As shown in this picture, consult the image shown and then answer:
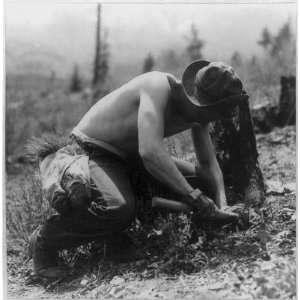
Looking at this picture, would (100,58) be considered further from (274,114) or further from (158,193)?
(158,193)

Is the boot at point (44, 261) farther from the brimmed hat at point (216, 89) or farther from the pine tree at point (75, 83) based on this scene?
the pine tree at point (75, 83)

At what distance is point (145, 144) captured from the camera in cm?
292

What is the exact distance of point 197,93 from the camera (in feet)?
10.0

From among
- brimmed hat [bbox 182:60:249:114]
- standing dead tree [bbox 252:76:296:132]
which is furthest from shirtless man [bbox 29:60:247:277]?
standing dead tree [bbox 252:76:296:132]

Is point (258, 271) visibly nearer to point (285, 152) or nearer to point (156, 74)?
point (156, 74)

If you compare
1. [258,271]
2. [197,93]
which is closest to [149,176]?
[197,93]

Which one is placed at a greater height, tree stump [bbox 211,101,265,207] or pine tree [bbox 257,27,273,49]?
pine tree [bbox 257,27,273,49]

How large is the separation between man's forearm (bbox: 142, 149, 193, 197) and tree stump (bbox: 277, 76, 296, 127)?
10.6 feet

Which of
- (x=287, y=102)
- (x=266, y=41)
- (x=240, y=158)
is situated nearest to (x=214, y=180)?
(x=240, y=158)

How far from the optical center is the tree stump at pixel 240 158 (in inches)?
139

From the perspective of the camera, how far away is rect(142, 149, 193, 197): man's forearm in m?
2.93

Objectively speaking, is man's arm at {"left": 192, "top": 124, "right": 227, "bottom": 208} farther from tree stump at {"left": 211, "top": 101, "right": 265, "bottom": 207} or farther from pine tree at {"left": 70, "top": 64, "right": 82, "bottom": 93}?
pine tree at {"left": 70, "top": 64, "right": 82, "bottom": 93}

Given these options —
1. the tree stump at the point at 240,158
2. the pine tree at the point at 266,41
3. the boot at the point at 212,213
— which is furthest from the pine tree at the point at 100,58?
the boot at the point at 212,213

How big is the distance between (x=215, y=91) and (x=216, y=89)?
16 millimetres
